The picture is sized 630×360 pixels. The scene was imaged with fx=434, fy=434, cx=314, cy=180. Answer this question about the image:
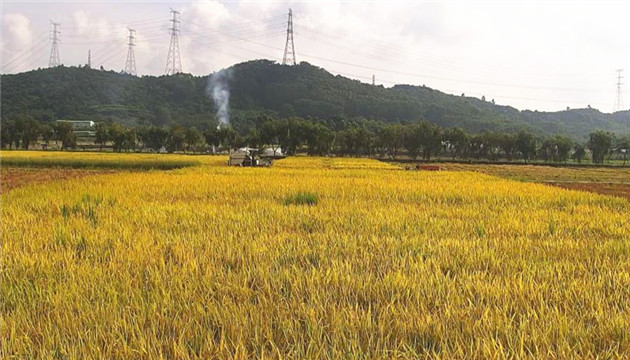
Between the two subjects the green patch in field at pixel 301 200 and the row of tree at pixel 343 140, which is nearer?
the green patch in field at pixel 301 200

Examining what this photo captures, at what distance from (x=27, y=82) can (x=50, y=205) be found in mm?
167472

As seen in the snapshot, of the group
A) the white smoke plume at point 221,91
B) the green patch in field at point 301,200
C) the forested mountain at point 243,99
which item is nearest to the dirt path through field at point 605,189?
the green patch in field at point 301,200

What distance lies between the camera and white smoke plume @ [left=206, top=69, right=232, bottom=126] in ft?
540

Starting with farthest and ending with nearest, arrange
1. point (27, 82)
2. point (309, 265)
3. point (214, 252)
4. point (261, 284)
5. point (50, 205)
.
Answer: point (27, 82) → point (50, 205) → point (214, 252) → point (309, 265) → point (261, 284)

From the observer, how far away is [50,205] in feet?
27.5

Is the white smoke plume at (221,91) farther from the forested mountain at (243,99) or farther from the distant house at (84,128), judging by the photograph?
the distant house at (84,128)

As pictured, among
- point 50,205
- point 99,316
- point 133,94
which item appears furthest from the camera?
point 133,94

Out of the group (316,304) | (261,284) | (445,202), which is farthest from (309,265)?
(445,202)

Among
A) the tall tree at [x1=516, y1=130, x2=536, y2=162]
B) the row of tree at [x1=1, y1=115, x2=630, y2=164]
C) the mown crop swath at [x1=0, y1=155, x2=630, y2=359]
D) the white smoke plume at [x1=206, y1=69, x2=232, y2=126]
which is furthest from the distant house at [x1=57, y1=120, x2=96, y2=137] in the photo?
the mown crop swath at [x1=0, y1=155, x2=630, y2=359]

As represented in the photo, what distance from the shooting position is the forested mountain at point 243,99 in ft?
489

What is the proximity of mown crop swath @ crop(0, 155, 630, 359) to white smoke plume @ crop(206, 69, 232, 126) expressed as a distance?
15605 cm

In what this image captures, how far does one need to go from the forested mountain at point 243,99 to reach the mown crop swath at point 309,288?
138 metres

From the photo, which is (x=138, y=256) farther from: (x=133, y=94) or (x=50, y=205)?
(x=133, y=94)

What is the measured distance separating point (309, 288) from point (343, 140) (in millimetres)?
103941
